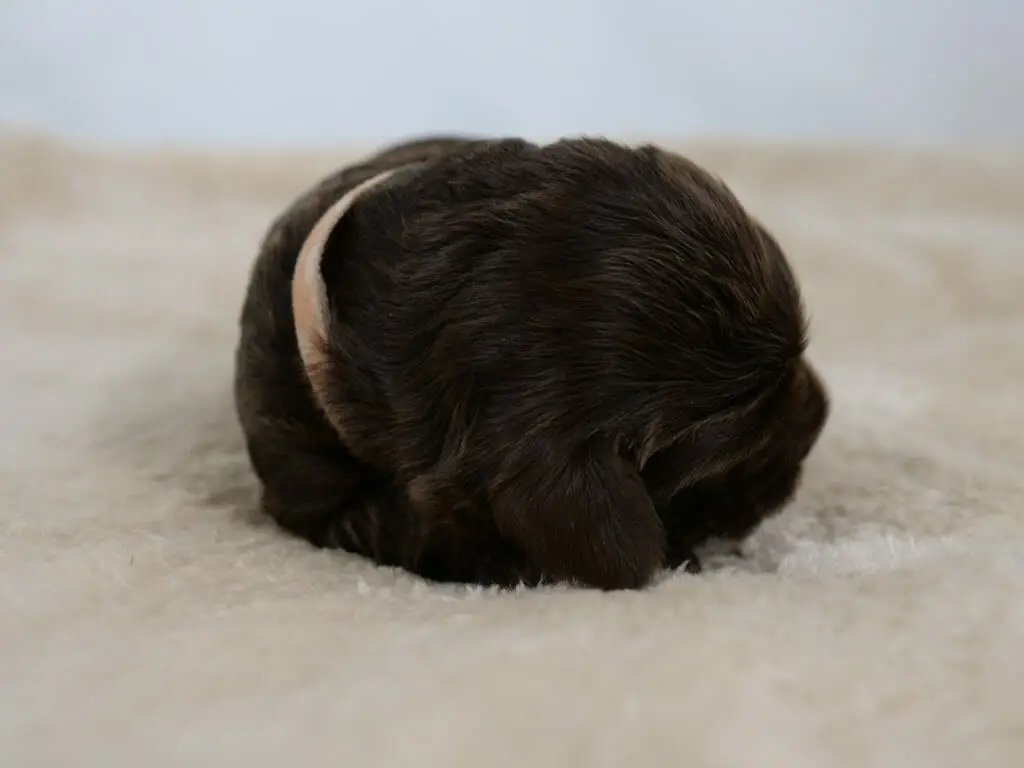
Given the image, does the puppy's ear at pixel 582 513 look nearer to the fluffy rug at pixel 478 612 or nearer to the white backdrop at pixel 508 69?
the fluffy rug at pixel 478 612

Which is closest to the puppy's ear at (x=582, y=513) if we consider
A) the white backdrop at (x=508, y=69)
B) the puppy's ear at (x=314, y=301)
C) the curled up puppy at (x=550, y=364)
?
the curled up puppy at (x=550, y=364)

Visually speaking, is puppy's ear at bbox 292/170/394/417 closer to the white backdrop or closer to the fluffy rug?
the fluffy rug

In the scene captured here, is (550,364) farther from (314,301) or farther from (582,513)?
(314,301)

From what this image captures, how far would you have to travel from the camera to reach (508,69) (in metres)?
2.50

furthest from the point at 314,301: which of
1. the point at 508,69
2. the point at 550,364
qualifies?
the point at 508,69

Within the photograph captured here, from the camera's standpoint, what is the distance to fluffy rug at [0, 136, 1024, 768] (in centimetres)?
65

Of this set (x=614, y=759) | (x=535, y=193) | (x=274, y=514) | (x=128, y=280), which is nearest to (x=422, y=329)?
(x=535, y=193)

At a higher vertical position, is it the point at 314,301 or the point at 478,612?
the point at 314,301

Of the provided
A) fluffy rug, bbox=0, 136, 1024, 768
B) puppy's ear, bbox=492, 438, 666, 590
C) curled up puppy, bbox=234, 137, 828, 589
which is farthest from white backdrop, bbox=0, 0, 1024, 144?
puppy's ear, bbox=492, 438, 666, 590

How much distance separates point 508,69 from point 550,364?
5.75 ft

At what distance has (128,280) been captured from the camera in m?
2.01

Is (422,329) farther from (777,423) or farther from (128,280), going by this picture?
(128,280)

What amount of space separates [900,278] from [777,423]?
1.14 meters

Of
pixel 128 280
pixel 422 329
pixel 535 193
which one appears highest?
pixel 535 193
